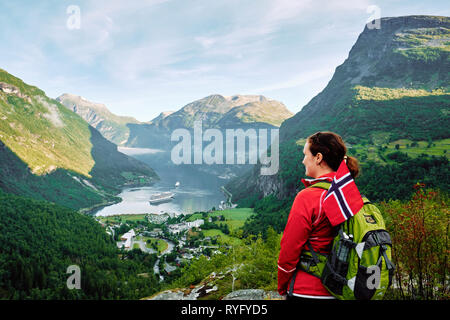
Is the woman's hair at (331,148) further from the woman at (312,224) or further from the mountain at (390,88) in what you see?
the mountain at (390,88)

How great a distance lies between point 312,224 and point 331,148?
689mm

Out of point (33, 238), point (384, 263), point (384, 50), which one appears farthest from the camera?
point (384, 50)

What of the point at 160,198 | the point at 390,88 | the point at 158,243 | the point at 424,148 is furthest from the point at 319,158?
the point at 390,88

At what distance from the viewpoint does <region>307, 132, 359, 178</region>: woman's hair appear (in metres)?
2.15

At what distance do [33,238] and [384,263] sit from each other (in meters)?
62.0

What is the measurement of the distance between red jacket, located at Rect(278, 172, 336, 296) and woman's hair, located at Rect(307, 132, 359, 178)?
14 centimetres

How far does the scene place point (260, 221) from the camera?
53.8m

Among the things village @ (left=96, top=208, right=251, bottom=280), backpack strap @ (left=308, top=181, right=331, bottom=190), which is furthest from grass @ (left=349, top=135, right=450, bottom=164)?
backpack strap @ (left=308, top=181, right=331, bottom=190)

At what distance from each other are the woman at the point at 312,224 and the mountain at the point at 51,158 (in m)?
114

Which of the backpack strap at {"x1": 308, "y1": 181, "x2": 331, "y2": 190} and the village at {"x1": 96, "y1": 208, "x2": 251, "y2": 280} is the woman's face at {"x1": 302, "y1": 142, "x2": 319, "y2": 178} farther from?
the village at {"x1": 96, "y1": 208, "x2": 251, "y2": 280}

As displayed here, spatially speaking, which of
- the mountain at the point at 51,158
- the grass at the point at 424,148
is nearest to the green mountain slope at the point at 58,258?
the mountain at the point at 51,158

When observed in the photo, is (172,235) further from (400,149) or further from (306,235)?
(306,235)
